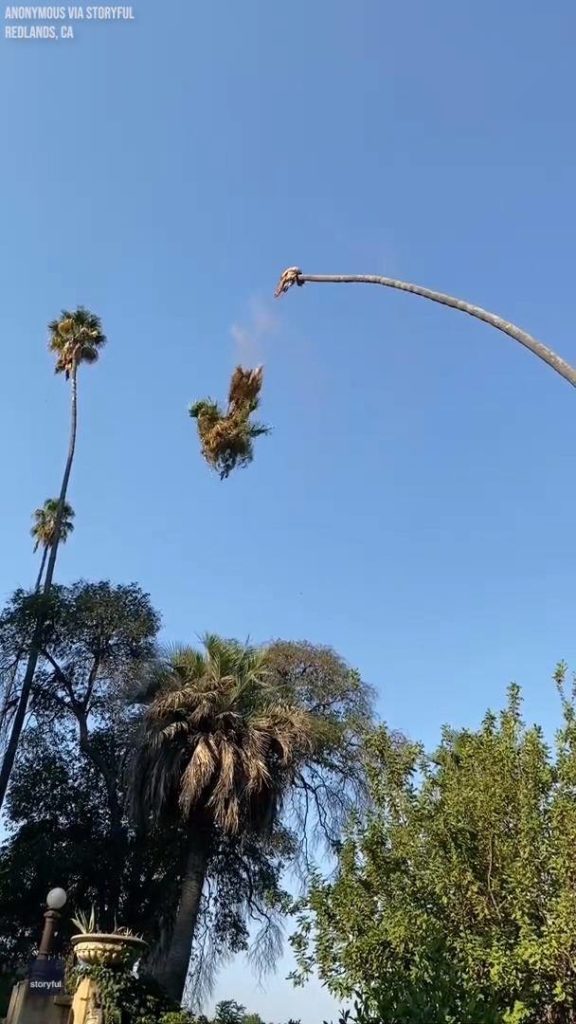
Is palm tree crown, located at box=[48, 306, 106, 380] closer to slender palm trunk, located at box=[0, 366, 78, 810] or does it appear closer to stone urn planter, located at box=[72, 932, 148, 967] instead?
slender palm trunk, located at box=[0, 366, 78, 810]

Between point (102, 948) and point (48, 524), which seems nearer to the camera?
point (102, 948)

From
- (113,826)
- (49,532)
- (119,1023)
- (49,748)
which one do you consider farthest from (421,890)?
(49,532)

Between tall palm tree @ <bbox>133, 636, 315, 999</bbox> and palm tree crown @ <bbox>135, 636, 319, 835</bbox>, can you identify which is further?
→ palm tree crown @ <bbox>135, 636, 319, 835</bbox>

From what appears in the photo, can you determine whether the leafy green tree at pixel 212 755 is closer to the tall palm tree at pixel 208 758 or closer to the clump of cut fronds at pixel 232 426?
the tall palm tree at pixel 208 758

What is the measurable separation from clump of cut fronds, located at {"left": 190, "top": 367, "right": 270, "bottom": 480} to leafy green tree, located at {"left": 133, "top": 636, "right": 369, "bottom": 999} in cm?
410

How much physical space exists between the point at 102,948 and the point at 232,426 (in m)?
7.21

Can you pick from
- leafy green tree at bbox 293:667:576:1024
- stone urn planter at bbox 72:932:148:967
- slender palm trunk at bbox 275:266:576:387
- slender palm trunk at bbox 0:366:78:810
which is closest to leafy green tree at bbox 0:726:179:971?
slender palm trunk at bbox 0:366:78:810

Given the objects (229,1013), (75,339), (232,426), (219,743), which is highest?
(75,339)

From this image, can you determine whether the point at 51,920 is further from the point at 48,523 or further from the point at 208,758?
the point at 48,523

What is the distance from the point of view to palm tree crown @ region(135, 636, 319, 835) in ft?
48.1

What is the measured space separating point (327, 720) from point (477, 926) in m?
11.1

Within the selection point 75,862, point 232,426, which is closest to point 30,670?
point 75,862

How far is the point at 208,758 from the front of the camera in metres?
14.6

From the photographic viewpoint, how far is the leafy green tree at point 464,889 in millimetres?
8219
